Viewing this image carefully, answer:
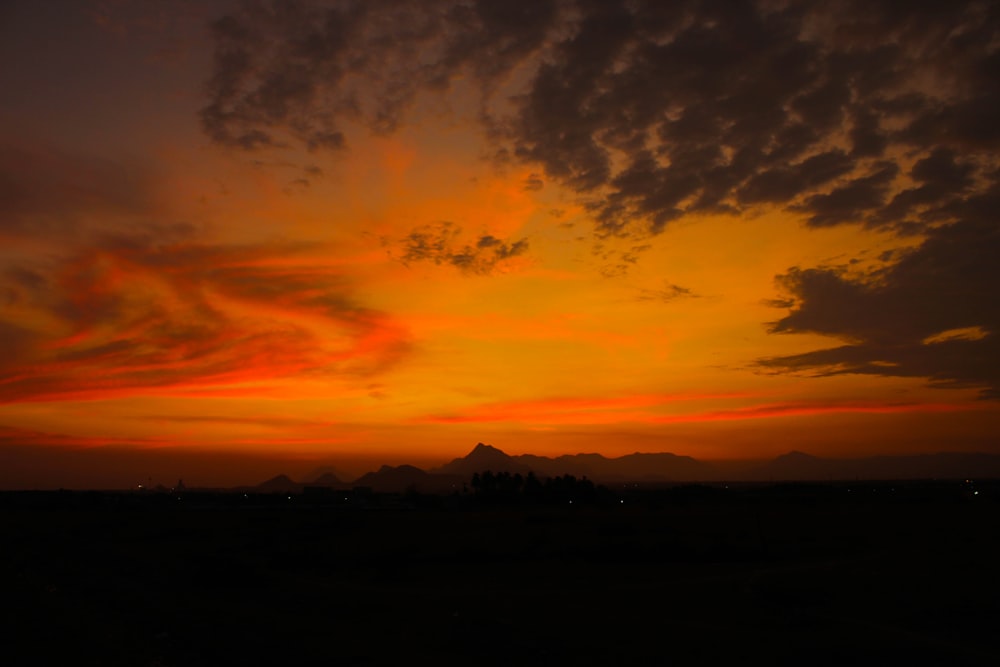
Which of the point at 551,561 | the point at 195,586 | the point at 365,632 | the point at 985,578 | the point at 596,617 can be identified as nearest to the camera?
the point at 365,632

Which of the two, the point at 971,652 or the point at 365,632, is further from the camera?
the point at 365,632

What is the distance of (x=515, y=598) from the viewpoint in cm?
3453

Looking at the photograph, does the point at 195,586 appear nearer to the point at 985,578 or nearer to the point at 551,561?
the point at 551,561

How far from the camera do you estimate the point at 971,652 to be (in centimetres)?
2339

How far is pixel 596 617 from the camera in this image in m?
29.7

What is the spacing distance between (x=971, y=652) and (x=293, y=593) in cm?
2834

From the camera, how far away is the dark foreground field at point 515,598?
24.3 meters

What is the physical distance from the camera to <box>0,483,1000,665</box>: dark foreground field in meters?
24.3

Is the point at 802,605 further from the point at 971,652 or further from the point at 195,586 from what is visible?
the point at 195,586

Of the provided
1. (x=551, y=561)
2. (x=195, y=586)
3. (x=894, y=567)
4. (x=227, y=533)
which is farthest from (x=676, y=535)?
(x=227, y=533)

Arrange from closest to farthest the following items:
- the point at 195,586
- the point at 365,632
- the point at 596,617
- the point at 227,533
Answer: the point at 365,632 → the point at 596,617 → the point at 195,586 → the point at 227,533

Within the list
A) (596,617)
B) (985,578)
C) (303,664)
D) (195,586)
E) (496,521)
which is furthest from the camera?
(496,521)

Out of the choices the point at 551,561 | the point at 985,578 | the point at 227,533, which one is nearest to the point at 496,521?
the point at 227,533

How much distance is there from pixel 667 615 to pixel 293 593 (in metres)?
18.2
